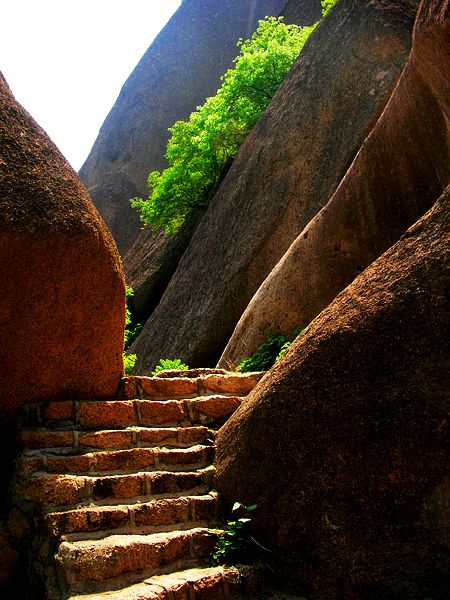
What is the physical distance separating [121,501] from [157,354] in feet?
27.1

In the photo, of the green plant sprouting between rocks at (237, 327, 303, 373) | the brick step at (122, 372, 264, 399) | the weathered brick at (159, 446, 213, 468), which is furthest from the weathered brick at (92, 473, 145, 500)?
the green plant sprouting between rocks at (237, 327, 303, 373)

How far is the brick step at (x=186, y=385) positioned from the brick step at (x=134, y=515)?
1.22m

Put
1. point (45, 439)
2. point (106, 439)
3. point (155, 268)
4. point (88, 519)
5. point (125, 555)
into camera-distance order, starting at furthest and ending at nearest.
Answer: point (155, 268), point (106, 439), point (45, 439), point (88, 519), point (125, 555)

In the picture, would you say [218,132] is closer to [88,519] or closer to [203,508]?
[203,508]

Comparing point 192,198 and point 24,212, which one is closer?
point 24,212

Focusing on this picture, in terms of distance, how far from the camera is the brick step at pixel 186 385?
17.6 ft

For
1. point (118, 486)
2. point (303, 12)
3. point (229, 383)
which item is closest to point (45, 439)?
point (118, 486)

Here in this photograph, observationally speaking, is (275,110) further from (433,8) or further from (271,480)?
(271,480)

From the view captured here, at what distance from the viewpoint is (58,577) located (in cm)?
361

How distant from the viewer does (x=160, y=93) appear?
1067 inches

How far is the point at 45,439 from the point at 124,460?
574mm

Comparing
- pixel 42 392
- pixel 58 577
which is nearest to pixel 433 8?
pixel 42 392

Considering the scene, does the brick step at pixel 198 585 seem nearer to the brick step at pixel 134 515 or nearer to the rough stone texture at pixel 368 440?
the rough stone texture at pixel 368 440

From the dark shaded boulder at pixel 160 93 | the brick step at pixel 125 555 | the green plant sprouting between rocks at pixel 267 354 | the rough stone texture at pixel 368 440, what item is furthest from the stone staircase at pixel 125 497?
the dark shaded boulder at pixel 160 93
